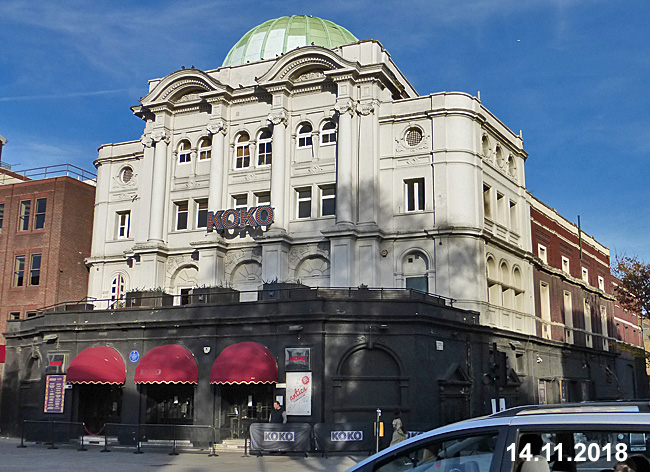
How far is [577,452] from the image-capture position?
5.86 meters

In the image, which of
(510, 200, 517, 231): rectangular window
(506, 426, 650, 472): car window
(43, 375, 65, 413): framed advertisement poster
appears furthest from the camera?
(510, 200, 517, 231): rectangular window

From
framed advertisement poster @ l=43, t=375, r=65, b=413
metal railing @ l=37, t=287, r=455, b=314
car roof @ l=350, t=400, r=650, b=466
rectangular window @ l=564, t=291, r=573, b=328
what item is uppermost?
rectangular window @ l=564, t=291, r=573, b=328

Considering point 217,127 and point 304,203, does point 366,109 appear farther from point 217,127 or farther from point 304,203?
point 217,127

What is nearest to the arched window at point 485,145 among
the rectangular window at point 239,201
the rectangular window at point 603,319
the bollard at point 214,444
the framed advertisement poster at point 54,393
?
the rectangular window at point 239,201

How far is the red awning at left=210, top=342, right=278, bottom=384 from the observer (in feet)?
102

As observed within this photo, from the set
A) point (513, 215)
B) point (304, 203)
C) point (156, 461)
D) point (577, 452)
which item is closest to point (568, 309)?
point (513, 215)

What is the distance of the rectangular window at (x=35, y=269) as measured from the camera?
152 ft

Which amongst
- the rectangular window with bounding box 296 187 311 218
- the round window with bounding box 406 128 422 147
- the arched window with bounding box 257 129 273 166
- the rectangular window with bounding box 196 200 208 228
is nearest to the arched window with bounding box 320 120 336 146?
the rectangular window with bounding box 296 187 311 218

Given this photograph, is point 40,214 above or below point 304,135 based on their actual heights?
below

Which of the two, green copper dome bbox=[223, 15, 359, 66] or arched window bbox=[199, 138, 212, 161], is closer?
arched window bbox=[199, 138, 212, 161]

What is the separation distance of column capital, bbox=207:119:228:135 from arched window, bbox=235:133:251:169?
3.86 ft

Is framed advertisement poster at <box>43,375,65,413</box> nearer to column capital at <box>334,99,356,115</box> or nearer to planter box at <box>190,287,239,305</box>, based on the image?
planter box at <box>190,287,239,305</box>

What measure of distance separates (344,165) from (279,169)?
3971 millimetres

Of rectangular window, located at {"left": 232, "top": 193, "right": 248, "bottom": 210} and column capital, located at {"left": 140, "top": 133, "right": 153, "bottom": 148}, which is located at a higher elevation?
column capital, located at {"left": 140, "top": 133, "right": 153, "bottom": 148}
